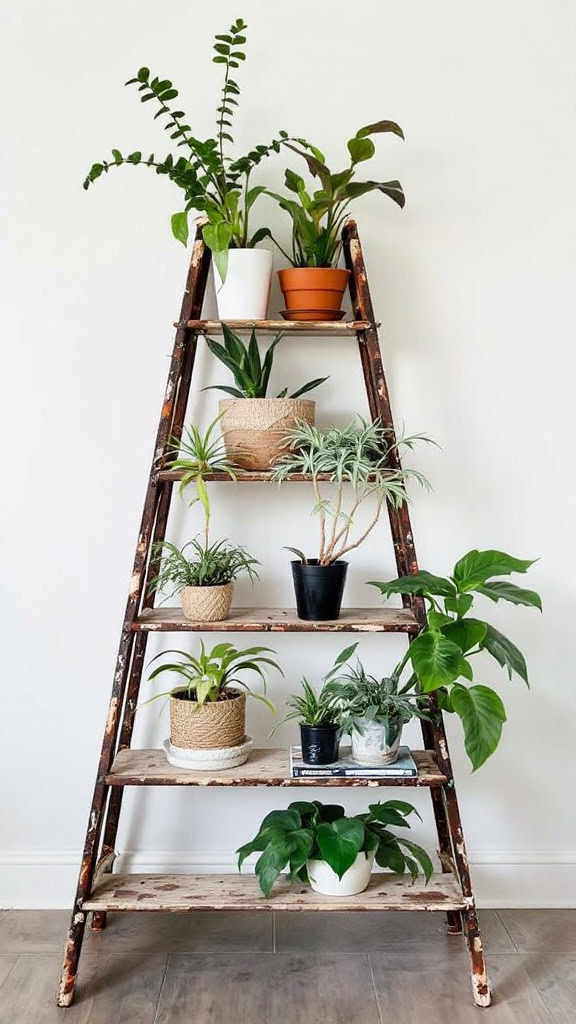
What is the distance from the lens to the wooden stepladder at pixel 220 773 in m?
2.13

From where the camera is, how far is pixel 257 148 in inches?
91.0

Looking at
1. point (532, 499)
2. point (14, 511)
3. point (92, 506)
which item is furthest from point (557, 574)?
point (14, 511)

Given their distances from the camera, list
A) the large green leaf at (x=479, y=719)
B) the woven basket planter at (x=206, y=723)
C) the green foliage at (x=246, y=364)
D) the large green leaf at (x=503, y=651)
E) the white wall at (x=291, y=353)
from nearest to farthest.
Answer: the large green leaf at (x=479, y=719) → the large green leaf at (x=503, y=651) → the woven basket planter at (x=206, y=723) → the green foliage at (x=246, y=364) → the white wall at (x=291, y=353)

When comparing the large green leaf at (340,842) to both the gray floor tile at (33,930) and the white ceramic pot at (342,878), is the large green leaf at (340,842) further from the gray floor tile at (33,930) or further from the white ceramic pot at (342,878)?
the gray floor tile at (33,930)

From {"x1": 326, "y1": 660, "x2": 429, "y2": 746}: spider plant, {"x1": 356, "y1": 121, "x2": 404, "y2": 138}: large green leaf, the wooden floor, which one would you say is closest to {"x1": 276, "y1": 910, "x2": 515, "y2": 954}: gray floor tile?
the wooden floor

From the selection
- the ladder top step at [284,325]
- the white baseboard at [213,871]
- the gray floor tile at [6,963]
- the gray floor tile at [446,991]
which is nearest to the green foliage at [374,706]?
the gray floor tile at [446,991]

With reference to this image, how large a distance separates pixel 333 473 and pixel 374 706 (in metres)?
0.52

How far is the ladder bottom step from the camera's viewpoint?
2.12m

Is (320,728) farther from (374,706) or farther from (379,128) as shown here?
(379,128)

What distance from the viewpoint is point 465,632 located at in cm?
208

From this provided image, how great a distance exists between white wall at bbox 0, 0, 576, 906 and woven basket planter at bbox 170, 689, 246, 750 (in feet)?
1.19

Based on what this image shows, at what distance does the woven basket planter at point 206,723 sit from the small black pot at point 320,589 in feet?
0.87

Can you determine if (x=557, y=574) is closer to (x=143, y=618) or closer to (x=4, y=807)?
(x=143, y=618)

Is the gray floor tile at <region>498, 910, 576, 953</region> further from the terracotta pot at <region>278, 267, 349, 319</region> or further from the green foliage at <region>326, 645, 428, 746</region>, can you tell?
the terracotta pot at <region>278, 267, 349, 319</region>
